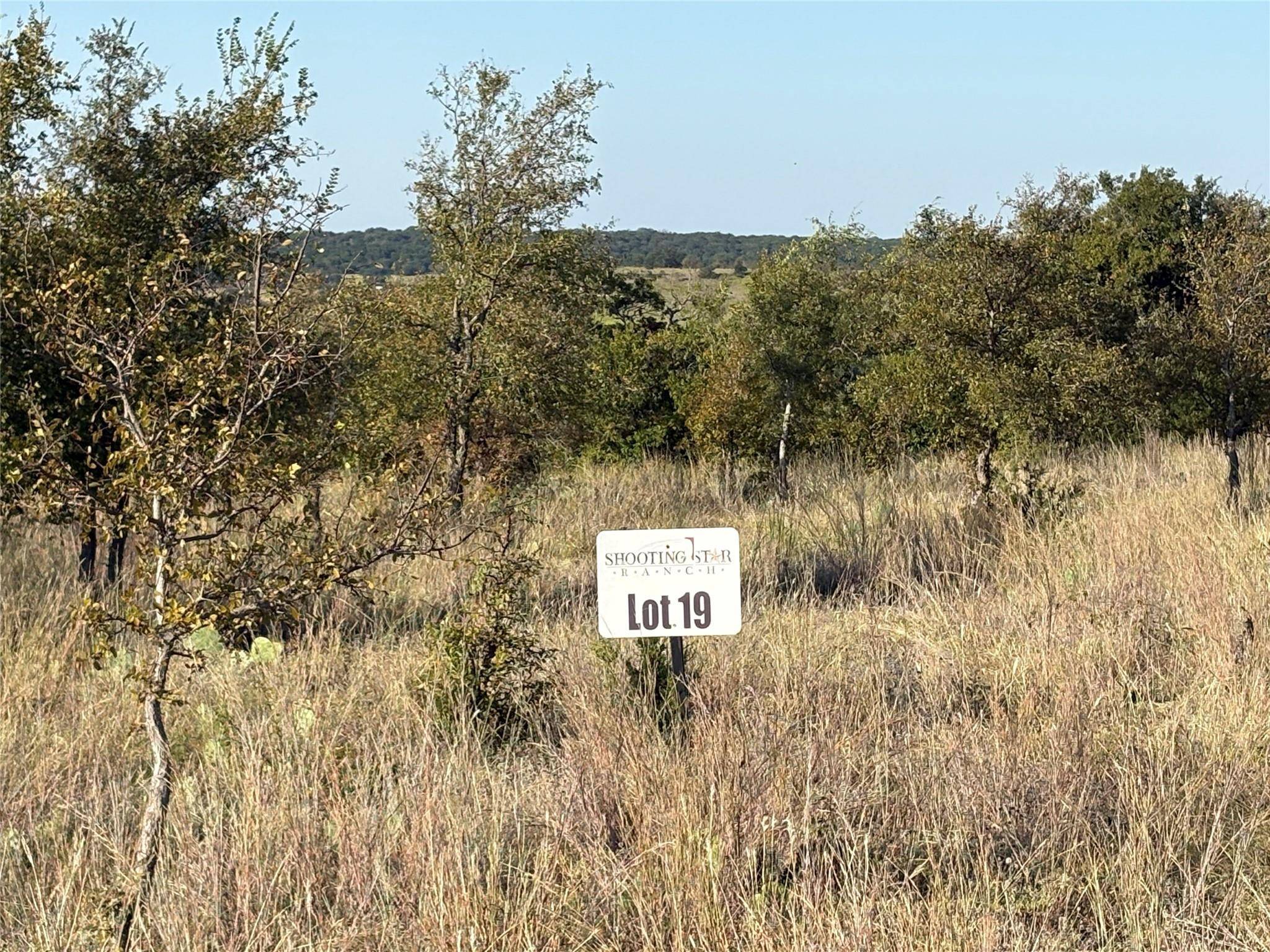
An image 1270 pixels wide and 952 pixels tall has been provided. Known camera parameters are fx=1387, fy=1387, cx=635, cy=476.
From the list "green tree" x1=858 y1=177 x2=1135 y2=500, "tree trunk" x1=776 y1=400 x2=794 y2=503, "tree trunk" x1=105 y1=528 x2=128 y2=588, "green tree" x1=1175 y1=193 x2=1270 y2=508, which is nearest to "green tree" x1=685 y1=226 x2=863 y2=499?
"tree trunk" x1=776 y1=400 x2=794 y2=503

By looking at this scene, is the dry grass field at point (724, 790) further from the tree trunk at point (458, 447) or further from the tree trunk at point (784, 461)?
the tree trunk at point (784, 461)

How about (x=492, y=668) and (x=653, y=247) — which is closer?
(x=492, y=668)

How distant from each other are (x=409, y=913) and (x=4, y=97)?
5.85 metres

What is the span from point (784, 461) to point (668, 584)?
10452 millimetres

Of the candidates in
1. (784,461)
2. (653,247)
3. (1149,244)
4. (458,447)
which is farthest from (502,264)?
(653,247)

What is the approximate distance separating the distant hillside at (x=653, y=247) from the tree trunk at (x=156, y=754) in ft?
15.5

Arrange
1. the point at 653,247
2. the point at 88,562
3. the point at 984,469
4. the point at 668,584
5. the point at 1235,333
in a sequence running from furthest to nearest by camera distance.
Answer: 1. the point at 653,247
2. the point at 1235,333
3. the point at 984,469
4. the point at 88,562
5. the point at 668,584

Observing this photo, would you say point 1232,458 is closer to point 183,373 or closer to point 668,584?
point 668,584

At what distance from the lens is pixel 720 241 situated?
93500 millimetres

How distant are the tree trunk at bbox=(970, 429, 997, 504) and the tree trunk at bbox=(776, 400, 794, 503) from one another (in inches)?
89.2

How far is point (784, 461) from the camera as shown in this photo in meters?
15.6

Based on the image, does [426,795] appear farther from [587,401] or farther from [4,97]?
[587,401]

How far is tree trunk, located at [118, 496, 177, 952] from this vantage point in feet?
13.4

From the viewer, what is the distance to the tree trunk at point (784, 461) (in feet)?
46.9
